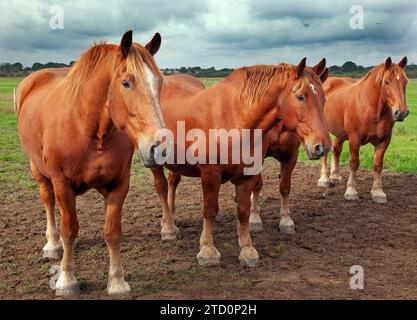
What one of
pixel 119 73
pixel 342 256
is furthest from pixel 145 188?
pixel 119 73

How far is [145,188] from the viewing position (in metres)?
8.31

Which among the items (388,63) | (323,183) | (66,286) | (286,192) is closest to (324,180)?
(323,183)

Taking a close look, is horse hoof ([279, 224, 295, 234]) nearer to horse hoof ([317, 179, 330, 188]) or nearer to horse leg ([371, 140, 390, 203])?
horse leg ([371, 140, 390, 203])

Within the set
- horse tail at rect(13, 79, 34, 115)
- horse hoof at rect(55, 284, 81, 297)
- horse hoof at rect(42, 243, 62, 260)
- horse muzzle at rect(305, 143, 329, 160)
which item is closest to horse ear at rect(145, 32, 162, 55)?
horse muzzle at rect(305, 143, 329, 160)

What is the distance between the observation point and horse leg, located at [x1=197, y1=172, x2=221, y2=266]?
4574mm

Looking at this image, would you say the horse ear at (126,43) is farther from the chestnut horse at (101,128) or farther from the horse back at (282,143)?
the horse back at (282,143)

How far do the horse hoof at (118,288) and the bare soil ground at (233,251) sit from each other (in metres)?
0.08

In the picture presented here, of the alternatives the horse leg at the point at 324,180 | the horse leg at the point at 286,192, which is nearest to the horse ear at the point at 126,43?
the horse leg at the point at 286,192

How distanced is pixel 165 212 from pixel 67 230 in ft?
6.39

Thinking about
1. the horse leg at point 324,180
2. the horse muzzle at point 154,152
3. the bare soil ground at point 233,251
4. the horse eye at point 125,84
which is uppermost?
the horse eye at point 125,84

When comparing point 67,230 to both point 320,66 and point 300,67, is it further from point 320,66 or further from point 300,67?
point 320,66

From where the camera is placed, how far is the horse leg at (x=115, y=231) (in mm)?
3898

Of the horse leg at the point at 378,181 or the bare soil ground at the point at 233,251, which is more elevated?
the horse leg at the point at 378,181

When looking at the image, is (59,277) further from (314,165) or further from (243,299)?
(314,165)
